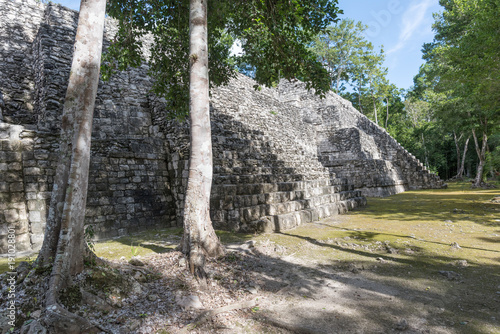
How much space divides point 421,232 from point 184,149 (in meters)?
6.08

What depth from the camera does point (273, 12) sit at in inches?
207

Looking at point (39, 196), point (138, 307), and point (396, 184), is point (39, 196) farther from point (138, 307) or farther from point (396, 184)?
point (396, 184)

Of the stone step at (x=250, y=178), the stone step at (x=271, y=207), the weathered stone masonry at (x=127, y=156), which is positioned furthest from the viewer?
the stone step at (x=250, y=178)

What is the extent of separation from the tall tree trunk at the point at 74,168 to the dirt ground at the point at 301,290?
21 centimetres

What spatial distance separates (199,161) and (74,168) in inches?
57.0

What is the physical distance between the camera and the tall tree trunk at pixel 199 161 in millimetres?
3338

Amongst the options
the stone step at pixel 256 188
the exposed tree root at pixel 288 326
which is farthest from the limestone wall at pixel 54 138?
the exposed tree root at pixel 288 326

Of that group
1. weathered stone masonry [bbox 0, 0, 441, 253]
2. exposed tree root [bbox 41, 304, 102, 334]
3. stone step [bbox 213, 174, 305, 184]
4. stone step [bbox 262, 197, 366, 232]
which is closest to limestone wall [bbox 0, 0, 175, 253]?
weathered stone masonry [bbox 0, 0, 441, 253]

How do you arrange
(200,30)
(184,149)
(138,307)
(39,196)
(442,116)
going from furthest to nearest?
(442,116) < (184,149) < (39,196) < (200,30) < (138,307)

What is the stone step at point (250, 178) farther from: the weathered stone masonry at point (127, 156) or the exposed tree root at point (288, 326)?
the exposed tree root at point (288, 326)

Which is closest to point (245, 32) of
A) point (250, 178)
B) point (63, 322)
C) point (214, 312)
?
point (250, 178)

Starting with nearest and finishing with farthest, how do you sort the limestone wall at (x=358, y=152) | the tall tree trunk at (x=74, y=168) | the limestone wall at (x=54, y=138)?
1. the tall tree trunk at (x=74, y=168)
2. the limestone wall at (x=54, y=138)
3. the limestone wall at (x=358, y=152)

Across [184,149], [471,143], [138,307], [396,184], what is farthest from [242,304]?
[471,143]

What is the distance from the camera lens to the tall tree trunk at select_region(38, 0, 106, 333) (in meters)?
2.35
